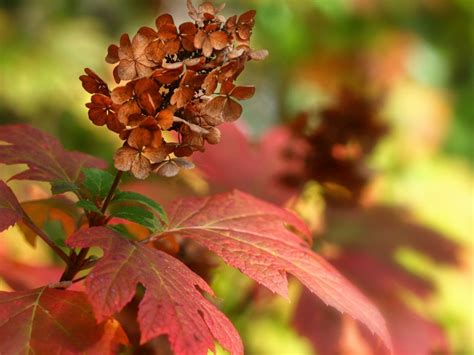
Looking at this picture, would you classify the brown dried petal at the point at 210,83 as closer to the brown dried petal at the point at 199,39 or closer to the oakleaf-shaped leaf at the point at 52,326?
the brown dried petal at the point at 199,39

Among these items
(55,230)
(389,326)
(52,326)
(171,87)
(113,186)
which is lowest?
(55,230)

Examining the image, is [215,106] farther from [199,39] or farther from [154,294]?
[154,294]

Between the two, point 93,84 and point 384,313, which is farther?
point 384,313

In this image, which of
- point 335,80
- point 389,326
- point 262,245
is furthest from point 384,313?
point 335,80

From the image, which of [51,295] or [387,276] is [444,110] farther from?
[51,295]

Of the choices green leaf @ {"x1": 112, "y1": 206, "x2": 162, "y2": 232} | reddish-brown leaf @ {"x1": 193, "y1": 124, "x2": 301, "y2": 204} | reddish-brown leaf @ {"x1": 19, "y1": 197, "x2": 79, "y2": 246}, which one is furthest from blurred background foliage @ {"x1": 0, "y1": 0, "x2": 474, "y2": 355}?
green leaf @ {"x1": 112, "y1": 206, "x2": 162, "y2": 232}

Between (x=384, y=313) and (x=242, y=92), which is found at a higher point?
(x=242, y=92)

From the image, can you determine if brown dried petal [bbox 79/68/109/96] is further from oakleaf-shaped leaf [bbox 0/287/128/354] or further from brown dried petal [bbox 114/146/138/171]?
oakleaf-shaped leaf [bbox 0/287/128/354]
